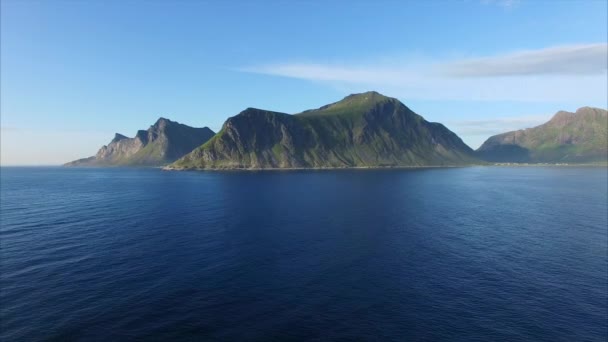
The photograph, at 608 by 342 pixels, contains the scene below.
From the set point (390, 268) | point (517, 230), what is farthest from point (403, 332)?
point (517, 230)

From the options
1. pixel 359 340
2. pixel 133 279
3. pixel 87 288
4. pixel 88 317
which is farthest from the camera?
pixel 133 279

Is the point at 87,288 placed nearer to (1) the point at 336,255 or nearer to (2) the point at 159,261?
(2) the point at 159,261

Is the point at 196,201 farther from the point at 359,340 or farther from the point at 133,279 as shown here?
the point at 359,340

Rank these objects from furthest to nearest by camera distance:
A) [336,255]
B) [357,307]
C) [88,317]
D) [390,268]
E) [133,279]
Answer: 1. [336,255]
2. [390,268]
3. [133,279]
4. [357,307]
5. [88,317]

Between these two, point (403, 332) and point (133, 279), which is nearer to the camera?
point (403, 332)

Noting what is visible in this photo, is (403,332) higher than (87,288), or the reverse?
(87,288)

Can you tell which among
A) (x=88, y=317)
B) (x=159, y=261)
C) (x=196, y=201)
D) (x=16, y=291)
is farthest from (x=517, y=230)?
(x=196, y=201)
